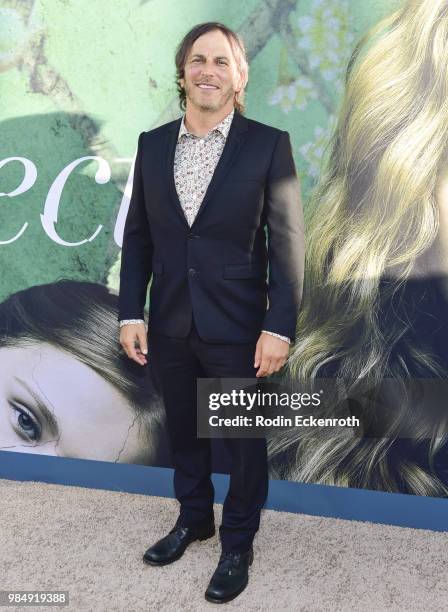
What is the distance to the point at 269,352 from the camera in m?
1.98

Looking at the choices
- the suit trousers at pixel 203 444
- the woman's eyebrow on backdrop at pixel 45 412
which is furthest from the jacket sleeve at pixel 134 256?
the woman's eyebrow on backdrop at pixel 45 412

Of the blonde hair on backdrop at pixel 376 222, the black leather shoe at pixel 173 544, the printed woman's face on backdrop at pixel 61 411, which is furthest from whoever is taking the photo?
the printed woman's face on backdrop at pixel 61 411

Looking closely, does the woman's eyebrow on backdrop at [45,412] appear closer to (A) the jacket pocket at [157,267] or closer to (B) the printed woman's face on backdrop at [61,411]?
(B) the printed woman's face on backdrop at [61,411]

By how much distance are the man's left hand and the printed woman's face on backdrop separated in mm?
1032

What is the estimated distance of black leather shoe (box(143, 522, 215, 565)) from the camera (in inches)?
88.4

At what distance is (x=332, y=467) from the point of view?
263cm

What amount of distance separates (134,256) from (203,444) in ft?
2.33

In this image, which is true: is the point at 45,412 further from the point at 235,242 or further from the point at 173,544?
the point at 235,242

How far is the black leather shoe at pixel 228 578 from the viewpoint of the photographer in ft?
6.71

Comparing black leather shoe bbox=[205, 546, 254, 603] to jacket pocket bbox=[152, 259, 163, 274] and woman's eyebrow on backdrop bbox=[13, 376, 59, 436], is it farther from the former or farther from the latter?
woman's eyebrow on backdrop bbox=[13, 376, 59, 436]

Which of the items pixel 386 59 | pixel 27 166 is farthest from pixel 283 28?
pixel 27 166

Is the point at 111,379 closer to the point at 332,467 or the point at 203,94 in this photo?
the point at 332,467

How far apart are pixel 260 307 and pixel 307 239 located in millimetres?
586

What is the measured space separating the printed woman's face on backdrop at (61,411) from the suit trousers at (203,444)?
0.61 m
